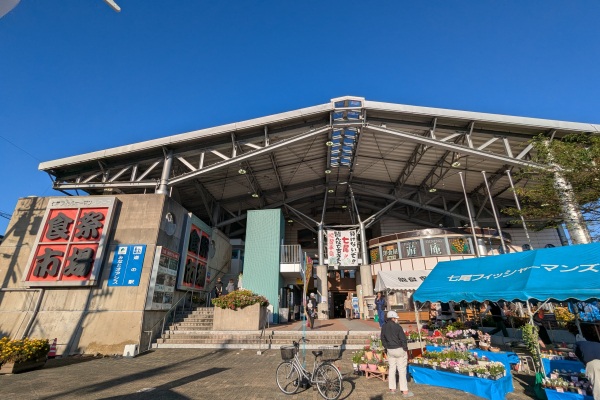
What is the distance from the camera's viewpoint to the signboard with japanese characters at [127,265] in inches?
423

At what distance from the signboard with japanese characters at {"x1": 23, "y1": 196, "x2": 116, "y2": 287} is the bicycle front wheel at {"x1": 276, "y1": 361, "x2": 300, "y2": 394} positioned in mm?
8998

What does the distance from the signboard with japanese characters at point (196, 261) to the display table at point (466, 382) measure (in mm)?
10636

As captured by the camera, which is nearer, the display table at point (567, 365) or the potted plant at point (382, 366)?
the display table at point (567, 365)

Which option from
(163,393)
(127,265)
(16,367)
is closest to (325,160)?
(127,265)

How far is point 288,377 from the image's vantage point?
5.24m

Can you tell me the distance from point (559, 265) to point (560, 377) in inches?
82.4

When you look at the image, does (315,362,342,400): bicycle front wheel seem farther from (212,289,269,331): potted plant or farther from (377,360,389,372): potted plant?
(212,289,269,331): potted plant

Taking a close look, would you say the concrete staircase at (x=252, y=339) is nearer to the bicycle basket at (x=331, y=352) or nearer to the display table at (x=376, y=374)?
the bicycle basket at (x=331, y=352)

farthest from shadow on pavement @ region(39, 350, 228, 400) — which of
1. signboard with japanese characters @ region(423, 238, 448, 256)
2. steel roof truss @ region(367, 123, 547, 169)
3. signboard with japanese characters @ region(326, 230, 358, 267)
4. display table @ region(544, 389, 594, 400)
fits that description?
signboard with japanese characters @ region(423, 238, 448, 256)

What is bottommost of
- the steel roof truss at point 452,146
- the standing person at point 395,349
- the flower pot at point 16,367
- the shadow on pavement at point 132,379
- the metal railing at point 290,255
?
the shadow on pavement at point 132,379

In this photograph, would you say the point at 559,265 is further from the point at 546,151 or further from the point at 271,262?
the point at 271,262

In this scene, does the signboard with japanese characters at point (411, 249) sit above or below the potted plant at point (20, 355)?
above

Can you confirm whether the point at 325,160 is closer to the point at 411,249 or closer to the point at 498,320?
the point at 411,249

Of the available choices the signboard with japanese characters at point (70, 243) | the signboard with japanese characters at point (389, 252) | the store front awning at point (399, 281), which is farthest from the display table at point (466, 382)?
the signboard with japanese characters at point (389, 252)
